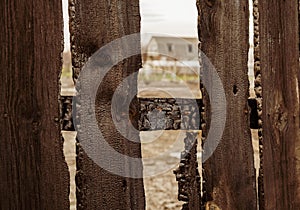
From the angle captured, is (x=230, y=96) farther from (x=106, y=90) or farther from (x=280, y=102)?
(x=106, y=90)

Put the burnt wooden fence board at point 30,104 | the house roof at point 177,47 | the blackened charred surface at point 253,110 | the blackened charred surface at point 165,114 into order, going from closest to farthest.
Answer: the burnt wooden fence board at point 30,104 → the blackened charred surface at point 165,114 → the blackened charred surface at point 253,110 → the house roof at point 177,47

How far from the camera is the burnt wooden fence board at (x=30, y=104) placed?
127cm

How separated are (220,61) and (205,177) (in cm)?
33

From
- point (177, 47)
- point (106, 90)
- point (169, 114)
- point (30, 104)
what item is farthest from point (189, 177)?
point (177, 47)

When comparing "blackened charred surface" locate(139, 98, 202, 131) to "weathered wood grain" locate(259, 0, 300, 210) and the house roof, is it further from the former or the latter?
the house roof

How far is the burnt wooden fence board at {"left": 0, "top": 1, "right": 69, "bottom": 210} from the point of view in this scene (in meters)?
1.27

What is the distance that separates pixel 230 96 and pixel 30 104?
1.90 feet

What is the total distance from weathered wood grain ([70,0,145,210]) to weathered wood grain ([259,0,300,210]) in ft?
1.36

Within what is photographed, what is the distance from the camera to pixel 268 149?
5.19 feet

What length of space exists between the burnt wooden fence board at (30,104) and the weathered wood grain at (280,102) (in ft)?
2.07

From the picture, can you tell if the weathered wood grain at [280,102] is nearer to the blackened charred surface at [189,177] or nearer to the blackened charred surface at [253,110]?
the blackened charred surface at [253,110]

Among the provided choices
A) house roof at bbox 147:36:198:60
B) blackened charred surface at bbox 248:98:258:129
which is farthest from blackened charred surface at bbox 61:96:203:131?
house roof at bbox 147:36:198:60

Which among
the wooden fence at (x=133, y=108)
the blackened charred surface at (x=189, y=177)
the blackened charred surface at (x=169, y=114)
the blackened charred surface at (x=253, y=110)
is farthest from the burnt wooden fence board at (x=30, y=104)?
the blackened charred surface at (x=253, y=110)

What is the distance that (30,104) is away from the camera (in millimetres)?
1287
